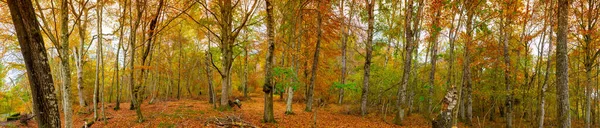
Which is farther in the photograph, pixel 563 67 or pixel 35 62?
pixel 563 67

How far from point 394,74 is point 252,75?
17.8m

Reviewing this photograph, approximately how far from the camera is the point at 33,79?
12.4ft

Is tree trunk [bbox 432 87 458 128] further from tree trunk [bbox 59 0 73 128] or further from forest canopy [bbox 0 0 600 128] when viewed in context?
tree trunk [bbox 59 0 73 128]

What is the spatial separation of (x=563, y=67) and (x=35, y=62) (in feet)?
38.4

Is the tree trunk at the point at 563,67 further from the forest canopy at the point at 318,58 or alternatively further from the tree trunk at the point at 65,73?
the tree trunk at the point at 65,73

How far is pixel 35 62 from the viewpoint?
12.4ft

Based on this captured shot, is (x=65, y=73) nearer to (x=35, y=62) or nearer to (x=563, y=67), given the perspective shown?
(x=35, y=62)

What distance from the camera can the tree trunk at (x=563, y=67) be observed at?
7652mm

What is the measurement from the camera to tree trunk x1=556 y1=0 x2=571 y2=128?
25.1ft

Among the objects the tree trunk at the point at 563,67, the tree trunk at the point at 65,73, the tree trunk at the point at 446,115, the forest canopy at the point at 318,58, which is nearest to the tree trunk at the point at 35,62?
the forest canopy at the point at 318,58

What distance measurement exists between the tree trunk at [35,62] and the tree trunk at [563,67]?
452 inches

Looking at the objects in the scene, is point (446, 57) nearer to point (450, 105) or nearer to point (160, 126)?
point (450, 105)

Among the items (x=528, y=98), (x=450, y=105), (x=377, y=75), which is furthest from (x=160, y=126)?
(x=528, y=98)

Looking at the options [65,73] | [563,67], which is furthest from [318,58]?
[65,73]
